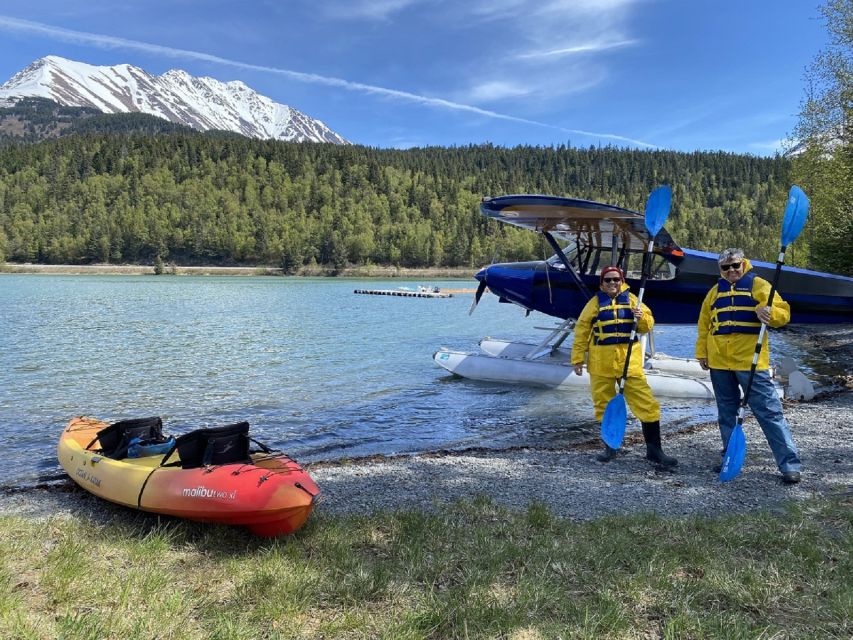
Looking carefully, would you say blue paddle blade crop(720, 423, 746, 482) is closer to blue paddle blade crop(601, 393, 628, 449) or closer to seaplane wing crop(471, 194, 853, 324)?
blue paddle blade crop(601, 393, 628, 449)

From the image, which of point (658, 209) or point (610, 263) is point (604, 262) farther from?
point (658, 209)

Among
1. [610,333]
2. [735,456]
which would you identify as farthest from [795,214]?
[735,456]

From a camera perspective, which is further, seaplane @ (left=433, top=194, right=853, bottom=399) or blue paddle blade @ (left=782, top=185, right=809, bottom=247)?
seaplane @ (left=433, top=194, right=853, bottom=399)

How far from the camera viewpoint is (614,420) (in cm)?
684

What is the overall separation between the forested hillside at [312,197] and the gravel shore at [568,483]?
354ft

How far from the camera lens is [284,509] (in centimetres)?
458

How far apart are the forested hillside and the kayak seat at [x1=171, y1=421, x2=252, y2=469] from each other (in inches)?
4336

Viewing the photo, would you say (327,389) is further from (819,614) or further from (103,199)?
(103,199)

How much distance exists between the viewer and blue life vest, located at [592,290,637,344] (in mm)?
6895

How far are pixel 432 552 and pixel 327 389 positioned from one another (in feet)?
31.6

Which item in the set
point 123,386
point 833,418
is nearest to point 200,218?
point 123,386

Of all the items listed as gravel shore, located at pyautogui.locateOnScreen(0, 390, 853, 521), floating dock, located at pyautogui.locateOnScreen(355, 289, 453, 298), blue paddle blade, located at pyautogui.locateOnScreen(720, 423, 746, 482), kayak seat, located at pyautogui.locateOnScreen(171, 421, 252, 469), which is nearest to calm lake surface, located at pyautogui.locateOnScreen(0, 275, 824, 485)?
gravel shore, located at pyautogui.locateOnScreen(0, 390, 853, 521)

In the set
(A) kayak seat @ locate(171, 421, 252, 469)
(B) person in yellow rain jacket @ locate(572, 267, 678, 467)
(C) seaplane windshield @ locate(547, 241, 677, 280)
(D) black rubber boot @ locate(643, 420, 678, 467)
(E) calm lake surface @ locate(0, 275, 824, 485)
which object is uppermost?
(C) seaplane windshield @ locate(547, 241, 677, 280)

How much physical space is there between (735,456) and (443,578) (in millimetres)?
3663
